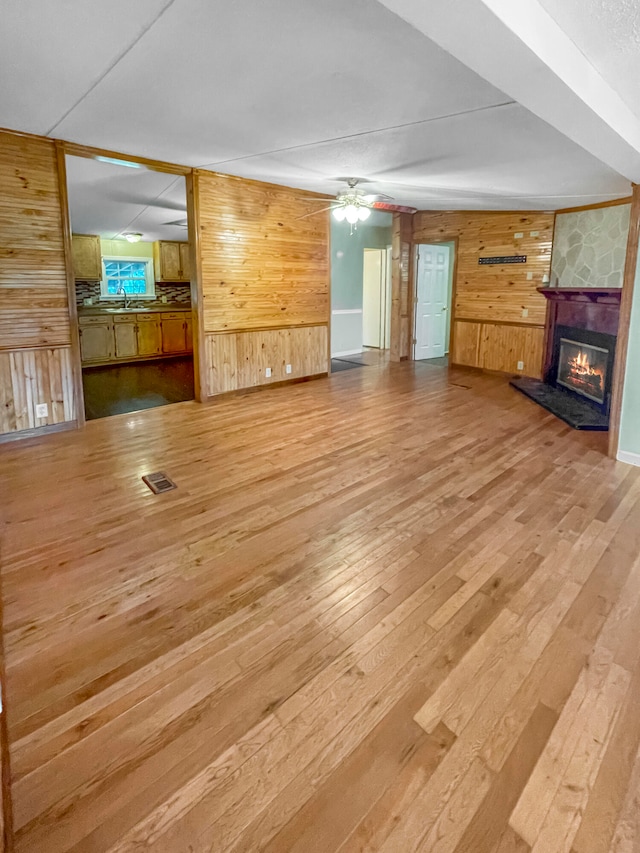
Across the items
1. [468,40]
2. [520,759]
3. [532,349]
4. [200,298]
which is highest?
[468,40]

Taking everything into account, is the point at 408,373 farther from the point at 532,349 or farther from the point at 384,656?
the point at 384,656

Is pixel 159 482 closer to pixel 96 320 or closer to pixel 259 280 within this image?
pixel 259 280

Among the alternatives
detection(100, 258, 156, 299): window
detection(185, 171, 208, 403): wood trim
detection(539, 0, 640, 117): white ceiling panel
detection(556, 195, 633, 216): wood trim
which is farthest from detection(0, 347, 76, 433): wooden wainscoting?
detection(556, 195, 633, 216): wood trim

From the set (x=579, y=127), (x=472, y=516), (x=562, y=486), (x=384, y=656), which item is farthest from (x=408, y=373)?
(x=384, y=656)

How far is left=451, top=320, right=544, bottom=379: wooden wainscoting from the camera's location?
7219mm

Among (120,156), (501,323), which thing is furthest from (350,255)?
(120,156)

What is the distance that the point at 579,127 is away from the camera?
2.42m

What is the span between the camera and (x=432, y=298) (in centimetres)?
906

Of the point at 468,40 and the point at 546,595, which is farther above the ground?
the point at 468,40

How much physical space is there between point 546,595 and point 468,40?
7.46ft

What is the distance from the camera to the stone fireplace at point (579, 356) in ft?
17.6

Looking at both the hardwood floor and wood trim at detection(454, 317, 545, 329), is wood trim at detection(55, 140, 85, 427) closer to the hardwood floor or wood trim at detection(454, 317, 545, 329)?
the hardwood floor

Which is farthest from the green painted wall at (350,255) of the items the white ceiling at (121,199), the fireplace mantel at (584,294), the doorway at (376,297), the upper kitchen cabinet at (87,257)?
the upper kitchen cabinet at (87,257)

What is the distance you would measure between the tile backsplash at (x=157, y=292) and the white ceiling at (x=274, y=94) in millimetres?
5197
